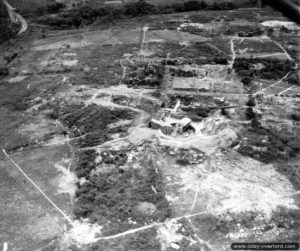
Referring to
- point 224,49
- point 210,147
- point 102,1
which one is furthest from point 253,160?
point 102,1

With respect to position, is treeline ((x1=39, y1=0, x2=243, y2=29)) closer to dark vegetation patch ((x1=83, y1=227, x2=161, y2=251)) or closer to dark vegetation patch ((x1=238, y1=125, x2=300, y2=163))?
dark vegetation patch ((x1=238, y1=125, x2=300, y2=163))

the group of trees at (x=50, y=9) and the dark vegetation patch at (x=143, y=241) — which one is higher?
the group of trees at (x=50, y=9)

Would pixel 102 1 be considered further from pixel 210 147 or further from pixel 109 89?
pixel 210 147

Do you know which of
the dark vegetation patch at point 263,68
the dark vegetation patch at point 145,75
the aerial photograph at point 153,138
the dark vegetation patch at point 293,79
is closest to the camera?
the aerial photograph at point 153,138

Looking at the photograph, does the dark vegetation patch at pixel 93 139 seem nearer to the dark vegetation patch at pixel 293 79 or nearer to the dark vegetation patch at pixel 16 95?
the dark vegetation patch at pixel 16 95

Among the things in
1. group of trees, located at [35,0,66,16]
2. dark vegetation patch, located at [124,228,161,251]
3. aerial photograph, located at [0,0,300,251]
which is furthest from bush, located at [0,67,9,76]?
dark vegetation patch, located at [124,228,161,251]

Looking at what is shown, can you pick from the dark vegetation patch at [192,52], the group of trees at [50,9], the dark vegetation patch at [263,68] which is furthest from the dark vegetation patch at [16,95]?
the group of trees at [50,9]
